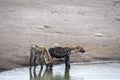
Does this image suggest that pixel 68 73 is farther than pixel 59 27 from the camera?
No

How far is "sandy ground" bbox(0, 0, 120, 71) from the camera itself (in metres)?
13.5

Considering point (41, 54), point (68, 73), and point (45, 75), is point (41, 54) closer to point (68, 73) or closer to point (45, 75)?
point (45, 75)

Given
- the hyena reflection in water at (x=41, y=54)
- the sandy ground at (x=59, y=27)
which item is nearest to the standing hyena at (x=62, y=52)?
the hyena reflection in water at (x=41, y=54)

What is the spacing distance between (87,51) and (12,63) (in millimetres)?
2403

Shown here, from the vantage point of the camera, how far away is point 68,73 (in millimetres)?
11898

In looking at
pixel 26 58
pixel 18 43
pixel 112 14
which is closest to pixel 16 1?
pixel 112 14

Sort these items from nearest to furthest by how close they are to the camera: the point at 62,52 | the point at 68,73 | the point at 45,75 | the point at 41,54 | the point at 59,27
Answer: the point at 45,75 → the point at 41,54 → the point at 68,73 → the point at 62,52 → the point at 59,27

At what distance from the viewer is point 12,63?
488 inches

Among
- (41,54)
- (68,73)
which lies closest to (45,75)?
(41,54)

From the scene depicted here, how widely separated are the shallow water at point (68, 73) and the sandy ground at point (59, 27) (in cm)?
55

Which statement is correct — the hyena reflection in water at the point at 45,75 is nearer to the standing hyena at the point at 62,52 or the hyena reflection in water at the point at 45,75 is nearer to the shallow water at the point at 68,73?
the shallow water at the point at 68,73

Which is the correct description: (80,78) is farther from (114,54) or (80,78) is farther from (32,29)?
(32,29)

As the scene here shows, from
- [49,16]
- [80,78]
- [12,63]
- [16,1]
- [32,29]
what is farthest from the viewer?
[16,1]

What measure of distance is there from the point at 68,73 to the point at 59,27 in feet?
16.6
